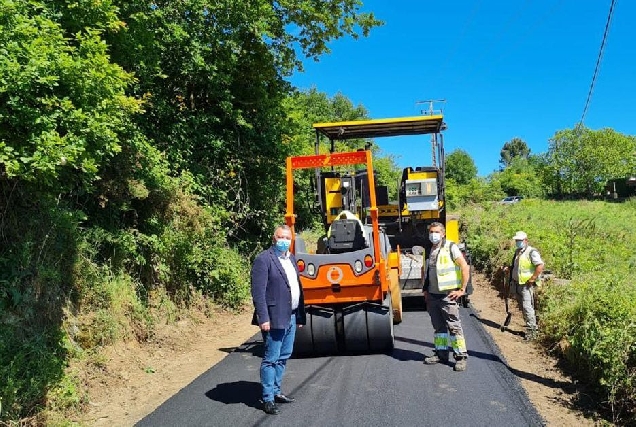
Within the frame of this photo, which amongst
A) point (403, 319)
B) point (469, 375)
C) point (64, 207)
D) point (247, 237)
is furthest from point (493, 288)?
point (64, 207)

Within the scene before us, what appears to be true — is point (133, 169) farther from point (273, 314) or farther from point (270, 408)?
point (270, 408)

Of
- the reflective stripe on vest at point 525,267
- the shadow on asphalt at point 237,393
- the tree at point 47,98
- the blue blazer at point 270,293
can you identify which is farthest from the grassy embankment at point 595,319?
the tree at point 47,98

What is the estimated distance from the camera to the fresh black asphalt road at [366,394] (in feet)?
16.1

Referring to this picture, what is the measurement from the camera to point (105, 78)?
5734 millimetres

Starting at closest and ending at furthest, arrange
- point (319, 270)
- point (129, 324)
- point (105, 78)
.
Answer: point (105, 78) < point (319, 270) < point (129, 324)

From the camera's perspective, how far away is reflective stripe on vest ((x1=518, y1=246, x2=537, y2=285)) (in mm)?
8225

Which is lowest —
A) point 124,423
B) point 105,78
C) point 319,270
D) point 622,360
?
point 124,423

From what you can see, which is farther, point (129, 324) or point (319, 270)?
point (129, 324)

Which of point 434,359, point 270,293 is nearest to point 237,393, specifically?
point 270,293

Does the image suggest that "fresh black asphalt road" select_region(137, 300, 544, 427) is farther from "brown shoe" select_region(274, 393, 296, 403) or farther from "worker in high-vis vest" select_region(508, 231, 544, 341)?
"worker in high-vis vest" select_region(508, 231, 544, 341)

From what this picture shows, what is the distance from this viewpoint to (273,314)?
5281 mm

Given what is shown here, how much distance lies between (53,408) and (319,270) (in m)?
3.33

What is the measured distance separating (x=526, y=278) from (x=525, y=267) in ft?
0.56

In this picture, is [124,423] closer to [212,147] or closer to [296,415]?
[296,415]
